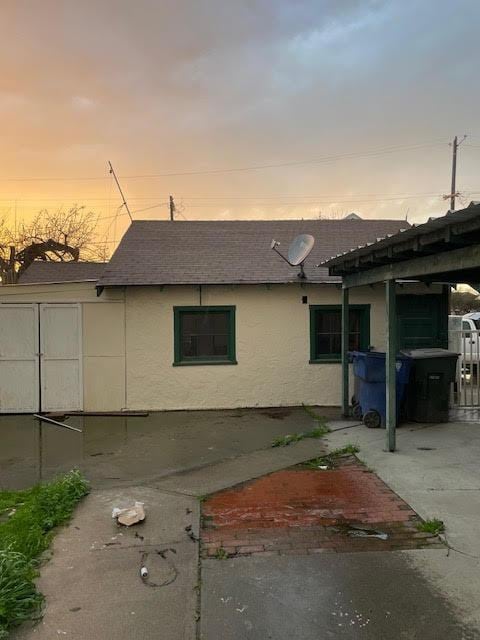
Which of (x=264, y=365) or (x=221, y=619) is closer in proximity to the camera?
(x=221, y=619)

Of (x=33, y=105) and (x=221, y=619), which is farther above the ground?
(x=33, y=105)

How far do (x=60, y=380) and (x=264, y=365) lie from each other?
13.5 feet

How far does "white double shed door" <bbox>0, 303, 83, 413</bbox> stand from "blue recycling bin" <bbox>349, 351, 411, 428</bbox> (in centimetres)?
552

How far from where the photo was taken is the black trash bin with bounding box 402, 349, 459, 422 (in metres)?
7.96

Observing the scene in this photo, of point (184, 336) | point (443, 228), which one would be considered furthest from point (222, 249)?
point (443, 228)

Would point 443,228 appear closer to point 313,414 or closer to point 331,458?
point 331,458

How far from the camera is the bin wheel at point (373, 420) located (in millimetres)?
7902

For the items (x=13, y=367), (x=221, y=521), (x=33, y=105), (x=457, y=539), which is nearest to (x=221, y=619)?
(x=221, y=521)

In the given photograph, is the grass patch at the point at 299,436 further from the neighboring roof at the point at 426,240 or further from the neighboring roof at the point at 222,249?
the neighboring roof at the point at 222,249

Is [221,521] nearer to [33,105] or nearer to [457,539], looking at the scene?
[457,539]

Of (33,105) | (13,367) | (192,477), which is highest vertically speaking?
(33,105)

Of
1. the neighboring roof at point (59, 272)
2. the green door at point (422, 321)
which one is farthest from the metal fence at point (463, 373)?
the neighboring roof at point (59, 272)

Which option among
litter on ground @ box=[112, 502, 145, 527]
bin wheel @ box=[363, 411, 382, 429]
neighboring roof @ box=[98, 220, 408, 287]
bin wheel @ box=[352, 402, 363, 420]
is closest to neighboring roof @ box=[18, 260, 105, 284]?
neighboring roof @ box=[98, 220, 408, 287]

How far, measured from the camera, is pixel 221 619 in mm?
2895
